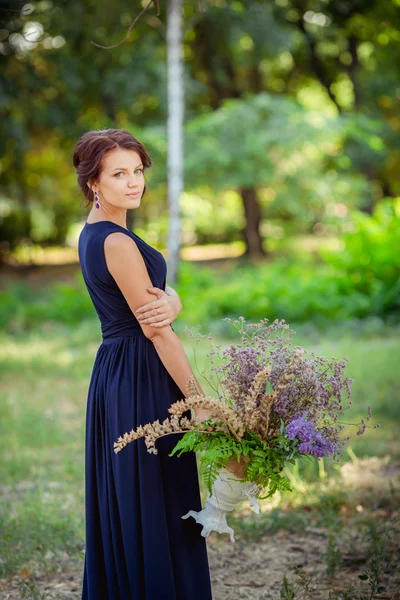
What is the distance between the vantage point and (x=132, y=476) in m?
2.62

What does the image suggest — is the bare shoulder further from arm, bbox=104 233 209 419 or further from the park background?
the park background

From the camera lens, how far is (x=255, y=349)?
101 inches

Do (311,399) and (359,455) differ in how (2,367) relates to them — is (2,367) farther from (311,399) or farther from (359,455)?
(311,399)

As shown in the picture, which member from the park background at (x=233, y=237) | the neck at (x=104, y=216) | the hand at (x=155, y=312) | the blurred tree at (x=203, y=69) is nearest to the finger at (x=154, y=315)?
the hand at (x=155, y=312)

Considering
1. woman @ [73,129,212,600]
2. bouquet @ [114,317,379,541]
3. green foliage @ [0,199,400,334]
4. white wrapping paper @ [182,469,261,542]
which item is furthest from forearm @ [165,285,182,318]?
green foliage @ [0,199,400,334]

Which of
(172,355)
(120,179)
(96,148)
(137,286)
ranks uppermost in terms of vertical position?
(96,148)

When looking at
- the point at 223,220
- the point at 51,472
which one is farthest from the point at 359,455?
the point at 223,220

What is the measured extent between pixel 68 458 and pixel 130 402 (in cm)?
341

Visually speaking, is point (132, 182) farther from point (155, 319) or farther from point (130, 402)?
point (130, 402)

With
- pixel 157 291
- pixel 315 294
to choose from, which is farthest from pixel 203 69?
pixel 157 291

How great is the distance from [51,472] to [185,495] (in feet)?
10.0

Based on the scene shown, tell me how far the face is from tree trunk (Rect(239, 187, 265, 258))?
18.5 m

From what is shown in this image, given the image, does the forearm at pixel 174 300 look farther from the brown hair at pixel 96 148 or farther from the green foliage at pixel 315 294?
the green foliage at pixel 315 294

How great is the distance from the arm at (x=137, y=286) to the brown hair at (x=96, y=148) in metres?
0.26
